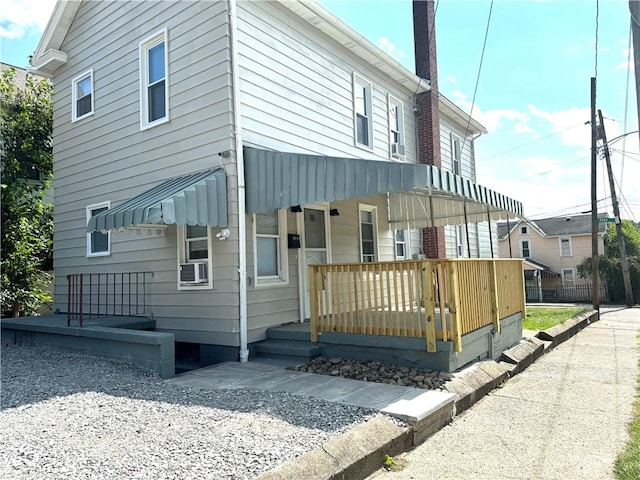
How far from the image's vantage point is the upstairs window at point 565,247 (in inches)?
1361

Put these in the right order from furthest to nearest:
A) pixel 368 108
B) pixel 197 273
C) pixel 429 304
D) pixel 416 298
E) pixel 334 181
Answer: pixel 368 108
pixel 197 273
pixel 334 181
pixel 416 298
pixel 429 304

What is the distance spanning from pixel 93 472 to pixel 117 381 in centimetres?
275

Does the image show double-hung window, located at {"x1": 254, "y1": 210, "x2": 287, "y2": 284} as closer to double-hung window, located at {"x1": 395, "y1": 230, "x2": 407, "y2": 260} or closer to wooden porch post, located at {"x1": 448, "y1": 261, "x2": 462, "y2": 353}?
wooden porch post, located at {"x1": 448, "y1": 261, "x2": 462, "y2": 353}

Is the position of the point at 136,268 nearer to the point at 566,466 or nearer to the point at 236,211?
the point at 236,211

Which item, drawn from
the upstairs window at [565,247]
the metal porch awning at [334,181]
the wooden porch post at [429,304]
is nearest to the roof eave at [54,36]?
the metal porch awning at [334,181]

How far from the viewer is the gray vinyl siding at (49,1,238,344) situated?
22.5 ft

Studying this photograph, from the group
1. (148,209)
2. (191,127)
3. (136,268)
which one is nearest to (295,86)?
(191,127)

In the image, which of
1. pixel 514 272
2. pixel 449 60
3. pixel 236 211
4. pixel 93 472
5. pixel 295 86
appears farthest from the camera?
pixel 449 60

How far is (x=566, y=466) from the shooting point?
139 inches

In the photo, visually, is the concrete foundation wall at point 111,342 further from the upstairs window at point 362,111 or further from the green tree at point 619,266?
the green tree at point 619,266

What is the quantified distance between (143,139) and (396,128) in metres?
6.08

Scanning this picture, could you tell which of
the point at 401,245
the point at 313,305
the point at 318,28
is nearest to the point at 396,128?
the point at 401,245

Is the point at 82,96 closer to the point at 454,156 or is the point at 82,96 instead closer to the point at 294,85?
the point at 294,85

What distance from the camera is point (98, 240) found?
367 inches
